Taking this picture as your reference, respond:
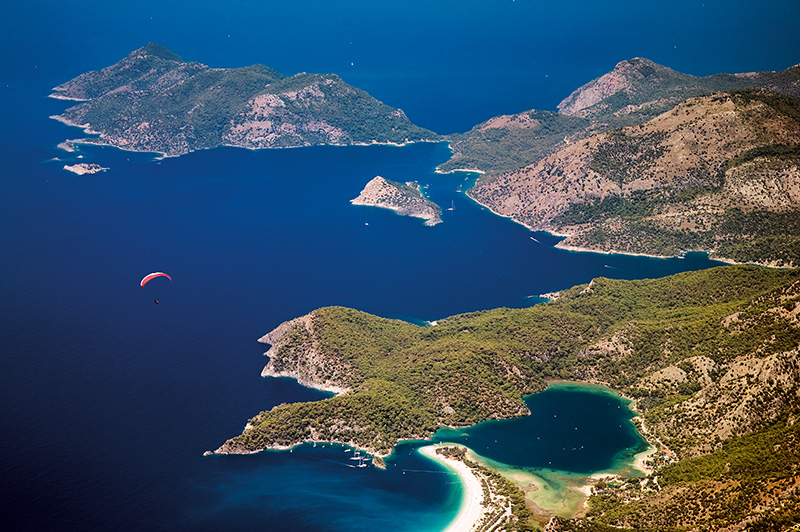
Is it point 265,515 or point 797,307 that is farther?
point 797,307

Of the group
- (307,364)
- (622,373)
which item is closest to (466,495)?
(307,364)

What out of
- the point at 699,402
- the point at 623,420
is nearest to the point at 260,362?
the point at 623,420

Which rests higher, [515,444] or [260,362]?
[260,362]

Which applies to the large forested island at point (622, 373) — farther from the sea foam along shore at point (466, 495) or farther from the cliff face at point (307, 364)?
the sea foam along shore at point (466, 495)

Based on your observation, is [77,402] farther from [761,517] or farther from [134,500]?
[761,517]

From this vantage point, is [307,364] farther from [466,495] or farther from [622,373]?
[622,373]

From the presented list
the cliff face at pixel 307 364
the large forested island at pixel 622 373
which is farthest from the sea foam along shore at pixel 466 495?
the cliff face at pixel 307 364

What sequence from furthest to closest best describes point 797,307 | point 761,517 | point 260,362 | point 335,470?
point 260,362
point 797,307
point 335,470
point 761,517
